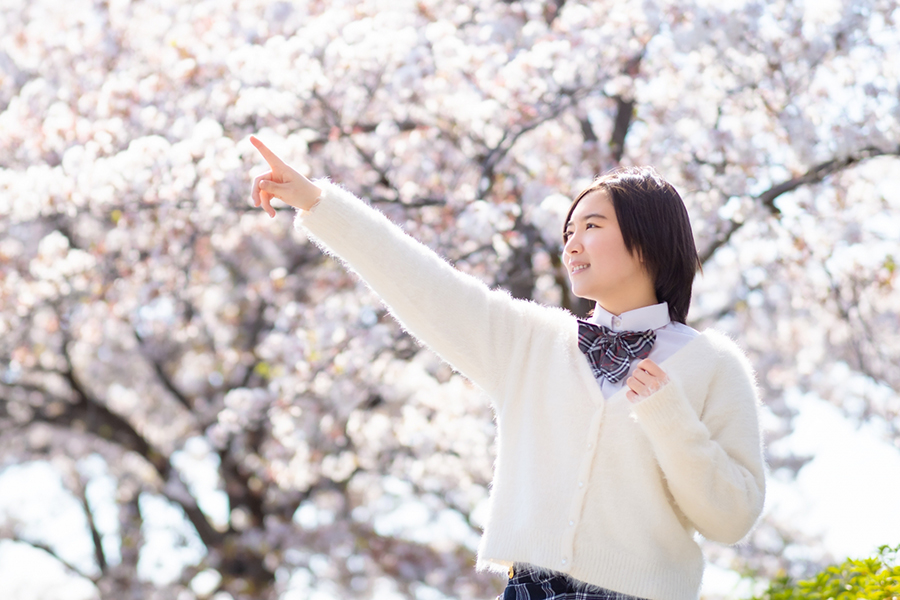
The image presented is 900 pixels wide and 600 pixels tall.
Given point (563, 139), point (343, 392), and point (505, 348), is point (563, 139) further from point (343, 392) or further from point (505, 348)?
point (505, 348)

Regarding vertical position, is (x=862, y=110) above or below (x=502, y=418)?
above

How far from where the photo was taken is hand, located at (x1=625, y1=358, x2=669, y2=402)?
1754 mm

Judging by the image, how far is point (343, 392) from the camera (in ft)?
19.5

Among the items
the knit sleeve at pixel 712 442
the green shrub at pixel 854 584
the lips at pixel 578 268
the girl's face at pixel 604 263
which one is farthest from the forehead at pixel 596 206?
the green shrub at pixel 854 584

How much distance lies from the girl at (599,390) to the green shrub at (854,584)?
1.91 feet

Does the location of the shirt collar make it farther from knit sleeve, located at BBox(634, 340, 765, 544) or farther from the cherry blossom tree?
the cherry blossom tree

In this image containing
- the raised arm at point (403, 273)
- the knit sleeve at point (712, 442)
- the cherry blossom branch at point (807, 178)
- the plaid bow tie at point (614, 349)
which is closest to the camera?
the knit sleeve at point (712, 442)

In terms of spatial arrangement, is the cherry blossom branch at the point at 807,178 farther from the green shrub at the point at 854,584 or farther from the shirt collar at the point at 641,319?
the shirt collar at the point at 641,319

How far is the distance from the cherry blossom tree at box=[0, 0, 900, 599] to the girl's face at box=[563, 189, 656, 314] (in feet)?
8.45

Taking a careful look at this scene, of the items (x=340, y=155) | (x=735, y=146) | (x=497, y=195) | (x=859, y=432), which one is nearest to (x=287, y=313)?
(x=340, y=155)

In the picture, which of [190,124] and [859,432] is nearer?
[190,124]

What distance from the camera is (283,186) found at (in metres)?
1.84

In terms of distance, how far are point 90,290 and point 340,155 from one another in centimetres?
253

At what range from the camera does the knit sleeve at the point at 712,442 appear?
5.71ft
